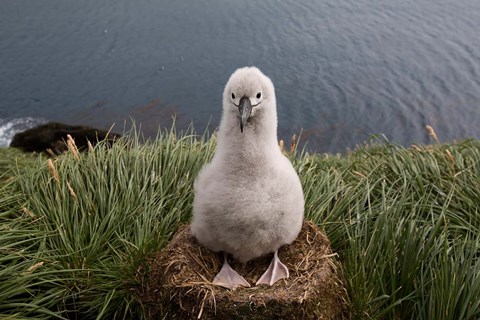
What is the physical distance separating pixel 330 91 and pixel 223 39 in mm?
2984

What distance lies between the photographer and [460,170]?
5184 millimetres

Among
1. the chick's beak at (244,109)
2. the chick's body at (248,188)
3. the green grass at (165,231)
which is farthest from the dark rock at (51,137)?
the chick's beak at (244,109)

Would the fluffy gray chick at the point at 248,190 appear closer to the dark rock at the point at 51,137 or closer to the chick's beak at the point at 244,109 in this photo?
the chick's beak at the point at 244,109

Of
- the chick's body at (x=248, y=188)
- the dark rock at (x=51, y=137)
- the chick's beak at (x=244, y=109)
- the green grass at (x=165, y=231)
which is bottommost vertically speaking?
the dark rock at (x=51, y=137)

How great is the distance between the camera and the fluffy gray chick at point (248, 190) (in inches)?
126

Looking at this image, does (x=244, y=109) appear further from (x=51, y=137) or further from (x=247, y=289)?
(x=51, y=137)

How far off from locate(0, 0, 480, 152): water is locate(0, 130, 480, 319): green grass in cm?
630

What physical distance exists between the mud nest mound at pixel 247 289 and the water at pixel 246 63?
7840 millimetres

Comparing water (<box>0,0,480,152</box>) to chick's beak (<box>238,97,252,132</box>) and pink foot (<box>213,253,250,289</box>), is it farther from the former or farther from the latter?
chick's beak (<box>238,97,252,132</box>)

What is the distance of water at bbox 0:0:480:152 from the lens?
1220 cm

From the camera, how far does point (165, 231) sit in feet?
13.8

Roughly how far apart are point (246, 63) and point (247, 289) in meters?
10.3

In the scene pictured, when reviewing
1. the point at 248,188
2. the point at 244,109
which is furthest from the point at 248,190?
the point at 244,109

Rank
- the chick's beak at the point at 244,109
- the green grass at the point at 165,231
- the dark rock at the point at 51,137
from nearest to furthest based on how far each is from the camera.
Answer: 1. the chick's beak at the point at 244,109
2. the green grass at the point at 165,231
3. the dark rock at the point at 51,137
